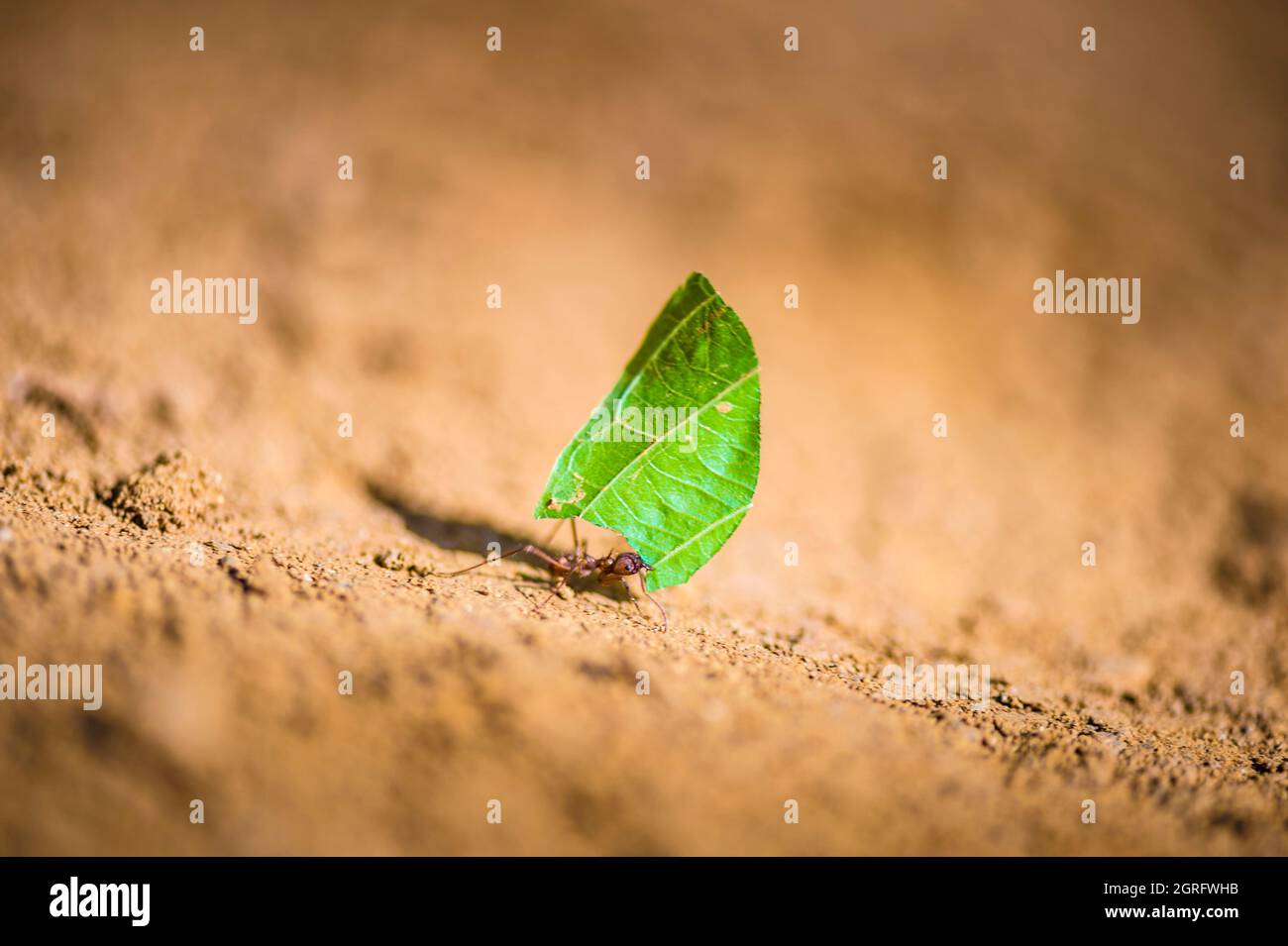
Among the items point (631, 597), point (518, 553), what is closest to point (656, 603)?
point (631, 597)

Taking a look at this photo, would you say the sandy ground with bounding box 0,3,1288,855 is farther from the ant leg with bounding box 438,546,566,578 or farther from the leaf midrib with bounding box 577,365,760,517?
the leaf midrib with bounding box 577,365,760,517

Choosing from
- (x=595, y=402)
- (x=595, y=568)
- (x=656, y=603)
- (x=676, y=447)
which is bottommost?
(x=656, y=603)

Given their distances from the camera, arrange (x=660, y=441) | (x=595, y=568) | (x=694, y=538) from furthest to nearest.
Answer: (x=595, y=568) < (x=694, y=538) < (x=660, y=441)

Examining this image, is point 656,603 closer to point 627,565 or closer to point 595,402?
point 627,565

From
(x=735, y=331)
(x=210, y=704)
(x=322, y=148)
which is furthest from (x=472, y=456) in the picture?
(x=322, y=148)

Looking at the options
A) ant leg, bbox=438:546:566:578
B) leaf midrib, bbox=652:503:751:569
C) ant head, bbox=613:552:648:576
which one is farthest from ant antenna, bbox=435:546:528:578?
leaf midrib, bbox=652:503:751:569
